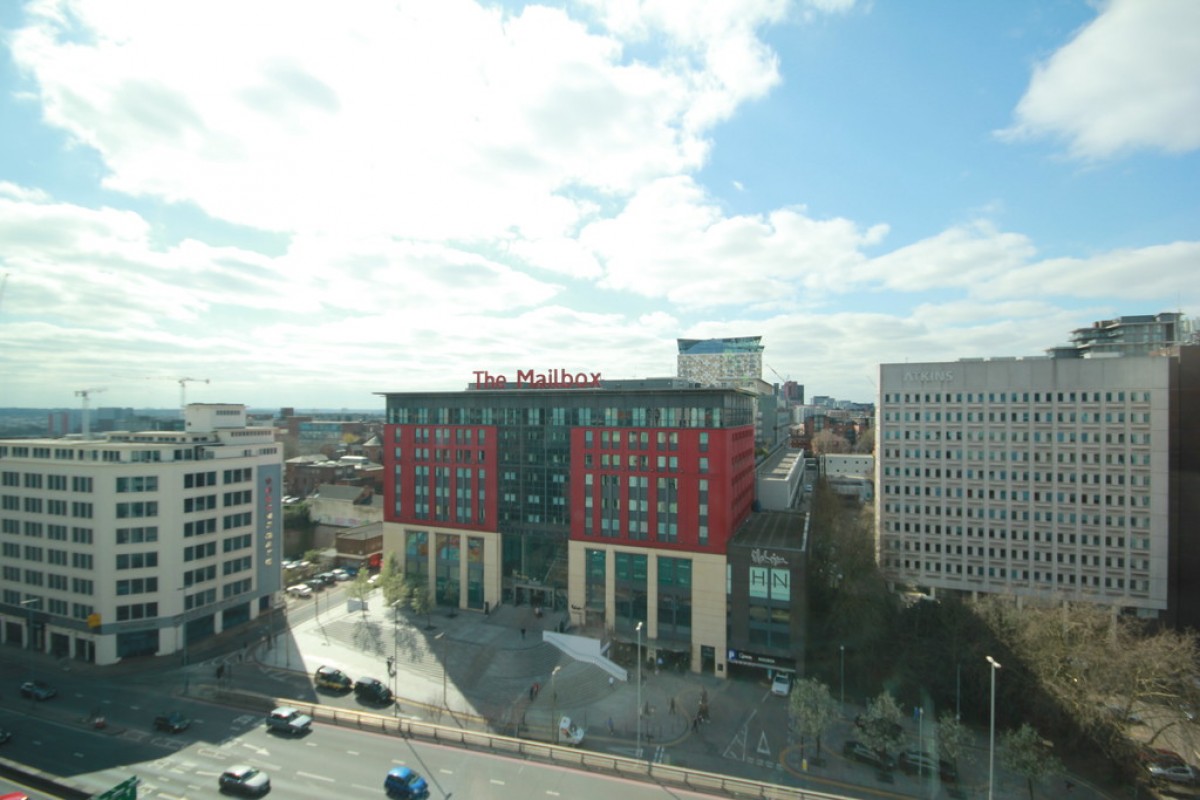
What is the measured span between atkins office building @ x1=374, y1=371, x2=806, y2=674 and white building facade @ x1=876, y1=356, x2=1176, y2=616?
80.3 feet

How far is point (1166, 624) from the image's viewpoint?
237 feet

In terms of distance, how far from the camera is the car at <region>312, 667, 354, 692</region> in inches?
2106

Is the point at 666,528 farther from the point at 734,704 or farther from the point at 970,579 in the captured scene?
the point at 970,579

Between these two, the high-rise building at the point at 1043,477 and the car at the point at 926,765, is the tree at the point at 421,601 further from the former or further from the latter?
the high-rise building at the point at 1043,477

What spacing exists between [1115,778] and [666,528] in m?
39.7

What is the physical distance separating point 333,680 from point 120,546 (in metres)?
26.7

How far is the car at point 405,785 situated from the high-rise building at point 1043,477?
221 feet

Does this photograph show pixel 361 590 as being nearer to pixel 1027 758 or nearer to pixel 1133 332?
pixel 1027 758

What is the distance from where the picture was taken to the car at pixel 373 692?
51.4 m

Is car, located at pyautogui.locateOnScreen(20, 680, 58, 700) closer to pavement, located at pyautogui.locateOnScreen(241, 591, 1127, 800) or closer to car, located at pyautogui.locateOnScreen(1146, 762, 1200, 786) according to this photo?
pavement, located at pyautogui.locateOnScreen(241, 591, 1127, 800)

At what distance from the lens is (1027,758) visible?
125ft

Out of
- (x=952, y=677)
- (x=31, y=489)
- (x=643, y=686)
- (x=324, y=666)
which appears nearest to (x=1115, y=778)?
(x=952, y=677)

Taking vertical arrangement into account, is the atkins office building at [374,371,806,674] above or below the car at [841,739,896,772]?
above

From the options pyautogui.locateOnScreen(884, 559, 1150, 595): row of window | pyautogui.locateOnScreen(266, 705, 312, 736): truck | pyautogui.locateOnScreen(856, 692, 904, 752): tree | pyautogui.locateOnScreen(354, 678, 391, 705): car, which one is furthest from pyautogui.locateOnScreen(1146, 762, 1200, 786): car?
pyautogui.locateOnScreen(266, 705, 312, 736): truck
